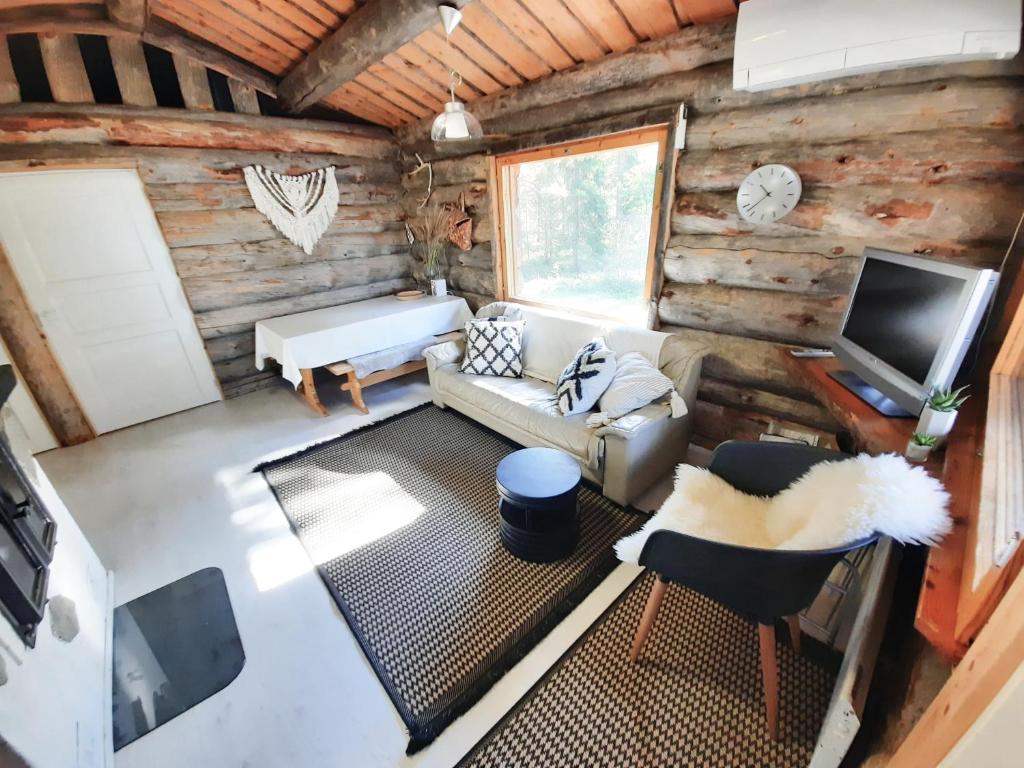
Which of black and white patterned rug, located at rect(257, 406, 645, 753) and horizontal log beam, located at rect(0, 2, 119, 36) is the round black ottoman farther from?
horizontal log beam, located at rect(0, 2, 119, 36)

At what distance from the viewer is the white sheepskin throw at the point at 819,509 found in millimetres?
978

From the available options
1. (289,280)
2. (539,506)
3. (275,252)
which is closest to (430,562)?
(539,506)

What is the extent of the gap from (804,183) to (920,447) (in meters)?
1.33

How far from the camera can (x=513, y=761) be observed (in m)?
1.26

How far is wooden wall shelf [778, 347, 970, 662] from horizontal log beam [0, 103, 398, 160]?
398cm

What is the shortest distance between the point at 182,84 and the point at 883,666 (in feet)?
16.3

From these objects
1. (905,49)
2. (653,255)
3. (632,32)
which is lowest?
(653,255)

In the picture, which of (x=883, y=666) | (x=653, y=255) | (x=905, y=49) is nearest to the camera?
(x=883, y=666)

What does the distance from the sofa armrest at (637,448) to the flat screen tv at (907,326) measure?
78 cm

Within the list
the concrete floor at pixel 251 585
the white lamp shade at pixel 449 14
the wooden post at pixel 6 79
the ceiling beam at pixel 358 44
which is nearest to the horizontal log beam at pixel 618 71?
the ceiling beam at pixel 358 44

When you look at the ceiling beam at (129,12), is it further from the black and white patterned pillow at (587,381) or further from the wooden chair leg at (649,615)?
the wooden chair leg at (649,615)

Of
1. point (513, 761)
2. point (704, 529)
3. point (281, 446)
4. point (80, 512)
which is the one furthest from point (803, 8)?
point (80, 512)

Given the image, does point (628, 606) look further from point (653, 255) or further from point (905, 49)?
point (905, 49)

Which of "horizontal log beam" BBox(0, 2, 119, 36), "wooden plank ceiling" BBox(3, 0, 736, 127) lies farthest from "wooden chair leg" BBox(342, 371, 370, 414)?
"horizontal log beam" BBox(0, 2, 119, 36)
